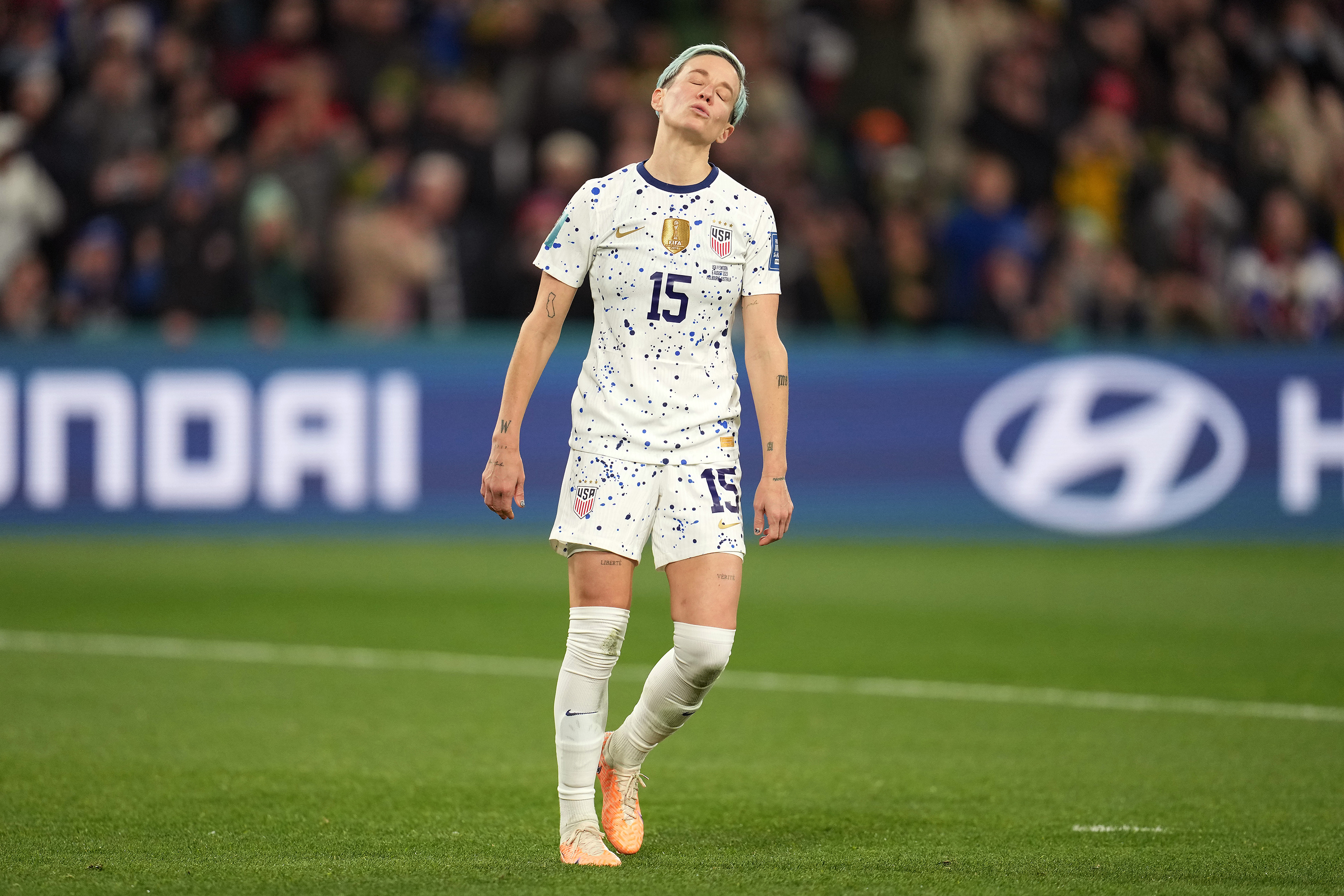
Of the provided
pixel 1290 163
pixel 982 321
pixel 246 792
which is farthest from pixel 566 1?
pixel 246 792

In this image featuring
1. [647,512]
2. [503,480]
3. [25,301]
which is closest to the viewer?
[503,480]

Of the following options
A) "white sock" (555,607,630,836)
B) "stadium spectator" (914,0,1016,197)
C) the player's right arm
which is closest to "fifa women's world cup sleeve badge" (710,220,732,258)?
the player's right arm

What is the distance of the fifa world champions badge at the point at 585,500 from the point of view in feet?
18.1

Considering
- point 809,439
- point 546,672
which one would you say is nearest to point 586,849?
point 546,672

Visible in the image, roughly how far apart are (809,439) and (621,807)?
370 inches

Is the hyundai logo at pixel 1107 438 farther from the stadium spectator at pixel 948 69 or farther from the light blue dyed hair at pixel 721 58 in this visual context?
the light blue dyed hair at pixel 721 58

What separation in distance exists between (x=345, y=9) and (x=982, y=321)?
21.0ft

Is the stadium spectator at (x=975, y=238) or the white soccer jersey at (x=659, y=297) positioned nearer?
the white soccer jersey at (x=659, y=297)

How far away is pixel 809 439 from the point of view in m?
15.0

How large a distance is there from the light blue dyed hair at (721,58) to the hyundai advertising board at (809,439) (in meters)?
8.70

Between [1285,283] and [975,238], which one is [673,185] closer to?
[975,238]

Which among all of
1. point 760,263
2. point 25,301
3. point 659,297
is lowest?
point 25,301

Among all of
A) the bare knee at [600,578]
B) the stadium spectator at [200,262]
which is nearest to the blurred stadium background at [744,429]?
the stadium spectator at [200,262]

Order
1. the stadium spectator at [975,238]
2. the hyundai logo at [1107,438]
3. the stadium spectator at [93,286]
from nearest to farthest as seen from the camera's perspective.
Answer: the hyundai logo at [1107,438], the stadium spectator at [93,286], the stadium spectator at [975,238]
